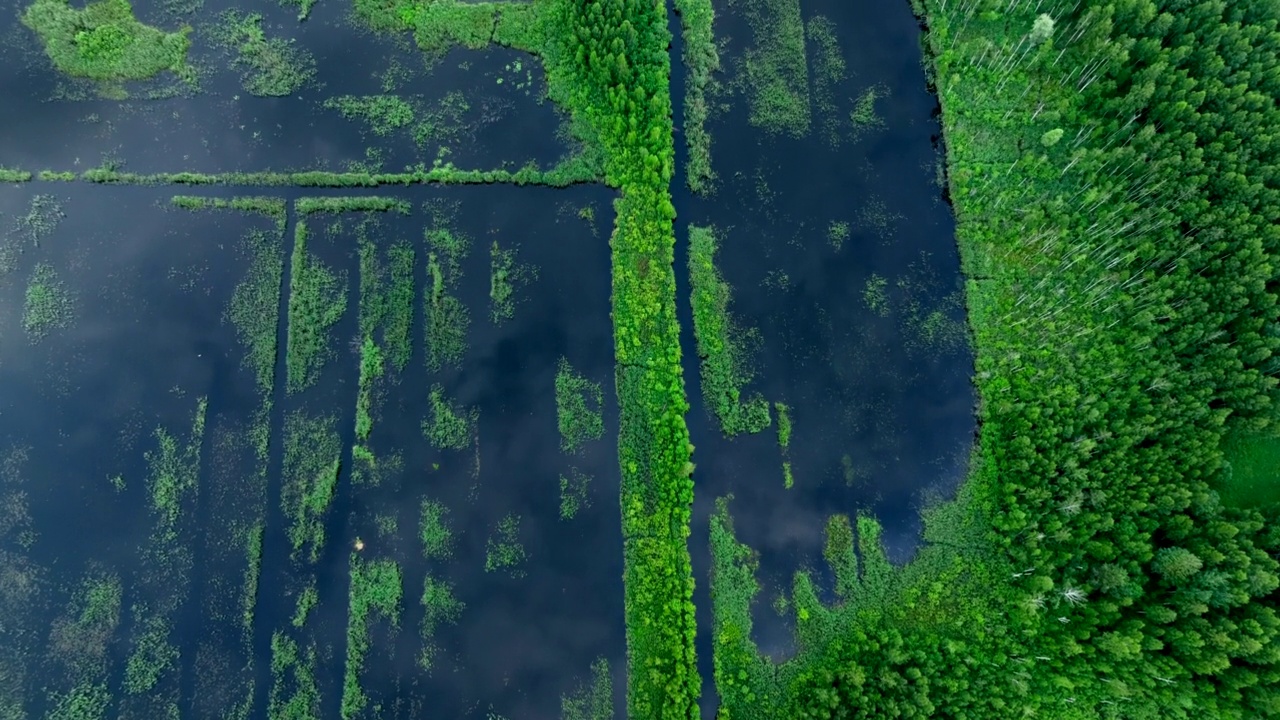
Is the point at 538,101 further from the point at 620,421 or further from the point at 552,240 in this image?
the point at 620,421

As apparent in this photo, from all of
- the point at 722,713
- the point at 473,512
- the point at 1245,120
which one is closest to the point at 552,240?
the point at 473,512

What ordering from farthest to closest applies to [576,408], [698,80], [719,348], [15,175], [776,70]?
1. [776,70]
2. [698,80]
3. [15,175]
4. [719,348]
5. [576,408]

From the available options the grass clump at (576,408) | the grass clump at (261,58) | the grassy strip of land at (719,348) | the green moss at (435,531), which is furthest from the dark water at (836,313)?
the grass clump at (261,58)

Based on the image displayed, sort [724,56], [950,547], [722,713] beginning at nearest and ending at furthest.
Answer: [722,713], [950,547], [724,56]

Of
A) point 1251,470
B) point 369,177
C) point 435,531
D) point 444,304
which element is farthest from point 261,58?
point 1251,470

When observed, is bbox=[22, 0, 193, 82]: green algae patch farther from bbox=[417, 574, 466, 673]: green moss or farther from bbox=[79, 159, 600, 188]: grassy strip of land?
bbox=[417, 574, 466, 673]: green moss

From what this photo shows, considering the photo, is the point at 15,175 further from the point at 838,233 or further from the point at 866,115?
the point at 866,115
